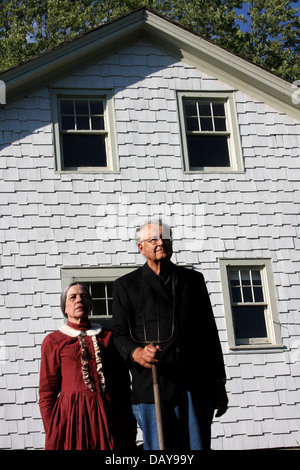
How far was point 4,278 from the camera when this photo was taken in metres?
11.6

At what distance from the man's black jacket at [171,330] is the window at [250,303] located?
240 inches

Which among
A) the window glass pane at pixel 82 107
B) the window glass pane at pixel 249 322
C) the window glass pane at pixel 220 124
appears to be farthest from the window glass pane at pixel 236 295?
the window glass pane at pixel 82 107

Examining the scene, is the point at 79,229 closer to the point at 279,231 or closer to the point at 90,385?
the point at 279,231

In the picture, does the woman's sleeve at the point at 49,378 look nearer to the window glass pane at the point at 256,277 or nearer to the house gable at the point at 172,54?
the window glass pane at the point at 256,277

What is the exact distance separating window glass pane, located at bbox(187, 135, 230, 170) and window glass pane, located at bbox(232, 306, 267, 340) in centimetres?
246

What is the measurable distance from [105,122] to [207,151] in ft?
5.74

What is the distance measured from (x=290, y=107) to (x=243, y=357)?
14.4ft

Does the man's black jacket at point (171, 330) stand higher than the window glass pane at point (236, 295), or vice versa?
the window glass pane at point (236, 295)

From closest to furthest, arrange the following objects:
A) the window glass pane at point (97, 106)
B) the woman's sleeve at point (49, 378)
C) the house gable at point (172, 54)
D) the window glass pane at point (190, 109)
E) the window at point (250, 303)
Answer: the woman's sleeve at point (49, 378) → the window at point (250, 303) → the house gable at point (172, 54) → the window glass pane at point (97, 106) → the window glass pane at point (190, 109)

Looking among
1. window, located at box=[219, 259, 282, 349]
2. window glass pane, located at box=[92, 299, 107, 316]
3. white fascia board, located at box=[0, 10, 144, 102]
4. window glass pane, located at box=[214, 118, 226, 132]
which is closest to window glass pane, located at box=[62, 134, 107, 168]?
white fascia board, located at box=[0, 10, 144, 102]

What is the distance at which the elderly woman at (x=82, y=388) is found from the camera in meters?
6.10

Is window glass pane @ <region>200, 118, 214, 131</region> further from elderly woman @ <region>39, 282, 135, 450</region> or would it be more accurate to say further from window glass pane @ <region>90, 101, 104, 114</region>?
elderly woman @ <region>39, 282, 135, 450</region>
